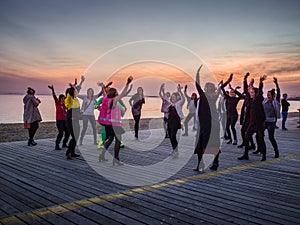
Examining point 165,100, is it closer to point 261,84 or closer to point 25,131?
point 261,84

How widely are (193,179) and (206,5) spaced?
15174mm

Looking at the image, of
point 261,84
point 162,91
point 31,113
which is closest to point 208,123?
point 261,84

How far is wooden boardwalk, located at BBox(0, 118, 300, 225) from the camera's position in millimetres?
4266

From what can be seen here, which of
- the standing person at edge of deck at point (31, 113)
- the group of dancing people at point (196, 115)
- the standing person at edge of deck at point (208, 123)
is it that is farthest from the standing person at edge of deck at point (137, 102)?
the standing person at edge of deck at point (208, 123)

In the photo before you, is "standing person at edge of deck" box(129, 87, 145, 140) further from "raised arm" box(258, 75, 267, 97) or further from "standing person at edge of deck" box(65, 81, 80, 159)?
"raised arm" box(258, 75, 267, 97)

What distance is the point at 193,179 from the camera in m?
6.31

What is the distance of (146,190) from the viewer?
18.1 feet

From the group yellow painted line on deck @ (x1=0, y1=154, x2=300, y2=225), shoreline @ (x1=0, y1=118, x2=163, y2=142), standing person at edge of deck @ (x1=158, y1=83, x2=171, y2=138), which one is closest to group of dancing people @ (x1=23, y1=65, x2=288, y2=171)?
standing person at edge of deck @ (x1=158, y1=83, x2=171, y2=138)

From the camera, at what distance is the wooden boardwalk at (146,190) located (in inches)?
168

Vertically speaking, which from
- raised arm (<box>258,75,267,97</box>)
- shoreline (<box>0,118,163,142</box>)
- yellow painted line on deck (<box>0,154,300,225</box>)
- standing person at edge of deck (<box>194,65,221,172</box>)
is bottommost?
yellow painted line on deck (<box>0,154,300,225</box>)

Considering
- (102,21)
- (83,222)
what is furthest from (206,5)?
(83,222)

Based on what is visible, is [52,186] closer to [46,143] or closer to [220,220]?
[220,220]

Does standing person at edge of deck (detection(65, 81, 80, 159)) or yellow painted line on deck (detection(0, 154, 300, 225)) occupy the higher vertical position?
standing person at edge of deck (detection(65, 81, 80, 159))

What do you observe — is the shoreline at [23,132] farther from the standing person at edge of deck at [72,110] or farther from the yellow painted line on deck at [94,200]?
the yellow painted line on deck at [94,200]
